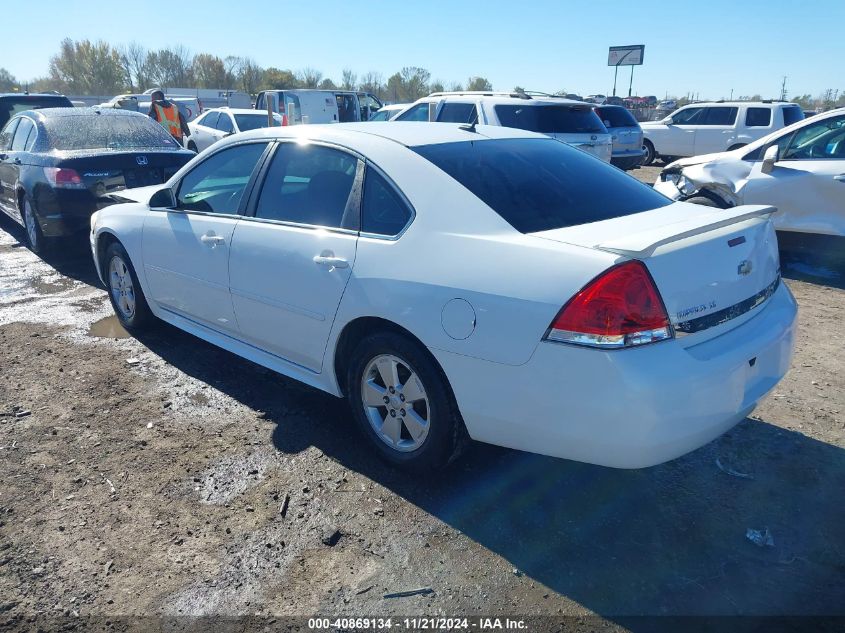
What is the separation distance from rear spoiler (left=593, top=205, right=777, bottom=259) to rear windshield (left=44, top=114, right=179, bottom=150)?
6.72 m

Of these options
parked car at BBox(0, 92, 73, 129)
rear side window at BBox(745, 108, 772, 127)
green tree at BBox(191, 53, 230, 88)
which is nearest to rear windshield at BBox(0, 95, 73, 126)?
parked car at BBox(0, 92, 73, 129)

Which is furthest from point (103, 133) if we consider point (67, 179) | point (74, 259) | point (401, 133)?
point (401, 133)

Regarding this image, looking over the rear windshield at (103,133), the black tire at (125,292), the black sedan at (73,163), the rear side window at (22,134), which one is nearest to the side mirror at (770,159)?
the black tire at (125,292)

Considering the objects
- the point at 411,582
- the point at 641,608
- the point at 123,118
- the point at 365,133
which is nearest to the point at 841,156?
the point at 365,133

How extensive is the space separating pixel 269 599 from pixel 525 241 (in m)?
1.71

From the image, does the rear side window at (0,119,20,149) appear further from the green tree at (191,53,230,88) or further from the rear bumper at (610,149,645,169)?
the green tree at (191,53,230,88)

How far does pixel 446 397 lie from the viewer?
281 centimetres

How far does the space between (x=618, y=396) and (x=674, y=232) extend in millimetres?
736

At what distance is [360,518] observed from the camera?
112 inches

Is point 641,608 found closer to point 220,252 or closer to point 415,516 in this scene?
point 415,516

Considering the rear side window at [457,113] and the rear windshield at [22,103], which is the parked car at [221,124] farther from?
the rear side window at [457,113]

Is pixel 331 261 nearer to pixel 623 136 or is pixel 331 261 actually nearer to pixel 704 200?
pixel 704 200

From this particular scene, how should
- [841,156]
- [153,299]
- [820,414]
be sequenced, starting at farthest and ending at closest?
[841,156]
[153,299]
[820,414]

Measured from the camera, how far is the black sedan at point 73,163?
22.4ft
